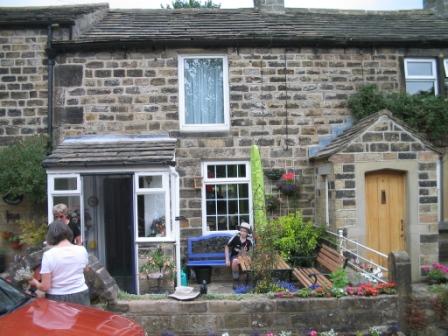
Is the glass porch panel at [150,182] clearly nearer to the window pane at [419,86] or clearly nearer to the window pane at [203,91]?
the window pane at [203,91]

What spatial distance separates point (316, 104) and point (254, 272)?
525 centimetres

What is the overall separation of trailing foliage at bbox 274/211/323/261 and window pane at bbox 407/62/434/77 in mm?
4730

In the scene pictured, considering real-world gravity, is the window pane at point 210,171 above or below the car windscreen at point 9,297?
above

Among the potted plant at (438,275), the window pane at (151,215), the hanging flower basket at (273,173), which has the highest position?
the hanging flower basket at (273,173)

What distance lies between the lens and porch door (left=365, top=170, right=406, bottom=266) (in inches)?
388

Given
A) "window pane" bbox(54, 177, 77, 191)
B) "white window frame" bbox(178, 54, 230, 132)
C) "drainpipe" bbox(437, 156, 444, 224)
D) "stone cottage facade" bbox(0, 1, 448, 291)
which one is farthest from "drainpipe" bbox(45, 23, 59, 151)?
"drainpipe" bbox(437, 156, 444, 224)

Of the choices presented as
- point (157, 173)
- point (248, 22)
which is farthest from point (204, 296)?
point (248, 22)

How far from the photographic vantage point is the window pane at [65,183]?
9227 millimetres

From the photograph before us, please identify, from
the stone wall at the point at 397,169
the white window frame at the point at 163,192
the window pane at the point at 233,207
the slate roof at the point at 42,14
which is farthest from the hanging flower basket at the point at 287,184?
the slate roof at the point at 42,14

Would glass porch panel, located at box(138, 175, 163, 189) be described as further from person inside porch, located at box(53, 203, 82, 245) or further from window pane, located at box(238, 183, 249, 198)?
window pane, located at box(238, 183, 249, 198)

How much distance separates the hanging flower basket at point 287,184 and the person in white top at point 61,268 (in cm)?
644

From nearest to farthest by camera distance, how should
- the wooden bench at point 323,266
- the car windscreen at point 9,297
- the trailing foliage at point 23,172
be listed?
the car windscreen at point 9,297 < the wooden bench at point 323,266 < the trailing foliage at point 23,172

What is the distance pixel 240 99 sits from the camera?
36.8ft

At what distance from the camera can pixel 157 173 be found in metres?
9.15
